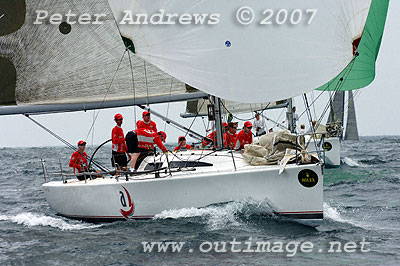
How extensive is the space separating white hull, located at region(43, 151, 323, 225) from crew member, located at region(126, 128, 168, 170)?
62 cm

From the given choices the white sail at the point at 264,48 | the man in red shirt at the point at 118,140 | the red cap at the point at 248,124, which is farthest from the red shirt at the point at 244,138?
the white sail at the point at 264,48

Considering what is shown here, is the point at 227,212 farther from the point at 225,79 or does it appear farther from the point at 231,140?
Answer: the point at 231,140

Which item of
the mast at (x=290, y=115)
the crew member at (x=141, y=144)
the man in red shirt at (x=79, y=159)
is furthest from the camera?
the mast at (x=290, y=115)

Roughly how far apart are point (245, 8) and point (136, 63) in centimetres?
324

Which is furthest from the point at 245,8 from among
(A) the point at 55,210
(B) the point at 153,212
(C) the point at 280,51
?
(A) the point at 55,210

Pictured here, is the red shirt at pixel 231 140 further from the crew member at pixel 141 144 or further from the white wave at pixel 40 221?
the white wave at pixel 40 221

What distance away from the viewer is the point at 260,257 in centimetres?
593

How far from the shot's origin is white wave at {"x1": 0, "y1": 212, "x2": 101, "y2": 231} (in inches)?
329

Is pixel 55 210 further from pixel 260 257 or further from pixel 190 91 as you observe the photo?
pixel 260 257

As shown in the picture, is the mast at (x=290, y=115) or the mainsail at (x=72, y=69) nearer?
the mainsail at (x=72, y=69)

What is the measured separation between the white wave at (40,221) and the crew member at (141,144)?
139 centimetres

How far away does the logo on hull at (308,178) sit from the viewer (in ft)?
23.8

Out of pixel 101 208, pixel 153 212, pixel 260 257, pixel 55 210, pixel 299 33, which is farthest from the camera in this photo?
pixel 55 210

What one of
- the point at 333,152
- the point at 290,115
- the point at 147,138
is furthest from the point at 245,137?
the point at 333,152
